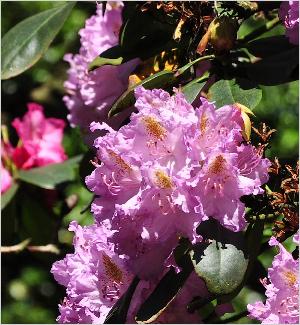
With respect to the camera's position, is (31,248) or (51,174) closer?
(31,248)

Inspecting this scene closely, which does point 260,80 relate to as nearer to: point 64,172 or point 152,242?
point 152,242

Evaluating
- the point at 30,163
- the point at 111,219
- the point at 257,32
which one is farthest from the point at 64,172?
the point at 111,219

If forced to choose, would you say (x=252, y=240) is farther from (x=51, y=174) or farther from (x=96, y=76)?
(x=51, y=174)

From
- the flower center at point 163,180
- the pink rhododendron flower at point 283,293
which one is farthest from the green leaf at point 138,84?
the pink rhododendron flower at point 283,293

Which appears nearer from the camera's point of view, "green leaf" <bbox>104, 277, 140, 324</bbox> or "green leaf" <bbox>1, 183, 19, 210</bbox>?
"green leaf" <bbox>104, 277, 140, 324</bbox>

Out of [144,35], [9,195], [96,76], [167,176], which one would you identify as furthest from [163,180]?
[9,195]

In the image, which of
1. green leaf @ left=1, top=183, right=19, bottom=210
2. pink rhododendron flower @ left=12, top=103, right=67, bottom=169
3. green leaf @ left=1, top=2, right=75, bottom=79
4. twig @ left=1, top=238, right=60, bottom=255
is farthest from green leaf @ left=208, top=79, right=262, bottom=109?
pink rhododendron flower @ left=12, top=103, right=67, bottom=169

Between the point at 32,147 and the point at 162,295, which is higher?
the point at 162,295

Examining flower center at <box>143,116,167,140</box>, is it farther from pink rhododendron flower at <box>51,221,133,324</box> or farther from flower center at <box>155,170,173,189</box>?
pink rhododendron flower at <box>51,221,133,324</box>
